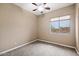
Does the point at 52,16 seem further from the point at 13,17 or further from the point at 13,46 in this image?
the point at 13,46

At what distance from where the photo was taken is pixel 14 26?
98.7 inches

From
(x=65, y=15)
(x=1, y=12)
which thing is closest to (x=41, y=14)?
(x=65, y=15)

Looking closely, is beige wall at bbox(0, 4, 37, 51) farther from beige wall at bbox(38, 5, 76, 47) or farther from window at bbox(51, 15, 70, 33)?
window at bbox(51, 15, 70, 33)

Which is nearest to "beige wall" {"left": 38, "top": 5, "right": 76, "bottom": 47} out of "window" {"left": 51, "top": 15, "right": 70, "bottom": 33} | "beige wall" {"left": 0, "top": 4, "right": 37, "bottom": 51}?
"window" {"left": 51, "top": 15, "right": 70, "bottom": 33}

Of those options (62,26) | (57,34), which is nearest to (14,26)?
(57,34)

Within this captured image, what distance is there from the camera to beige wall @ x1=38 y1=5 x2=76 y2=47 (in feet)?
7.04

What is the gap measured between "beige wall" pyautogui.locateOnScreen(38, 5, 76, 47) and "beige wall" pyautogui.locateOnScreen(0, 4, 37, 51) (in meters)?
0.35

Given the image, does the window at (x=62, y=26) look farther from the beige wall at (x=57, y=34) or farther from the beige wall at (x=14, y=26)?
the beige wall at (x=14, y=26)

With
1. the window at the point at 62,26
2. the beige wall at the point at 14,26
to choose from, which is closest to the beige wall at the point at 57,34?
the window at the point at 62,26

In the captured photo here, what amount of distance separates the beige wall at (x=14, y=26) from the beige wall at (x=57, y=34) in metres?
0.35

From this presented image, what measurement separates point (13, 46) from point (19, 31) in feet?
2.40

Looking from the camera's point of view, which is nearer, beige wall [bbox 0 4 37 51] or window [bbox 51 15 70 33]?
window [bbox 51 15 70 33]

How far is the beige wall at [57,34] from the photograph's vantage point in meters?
2.15

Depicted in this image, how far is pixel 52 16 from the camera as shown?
2.43 meters
